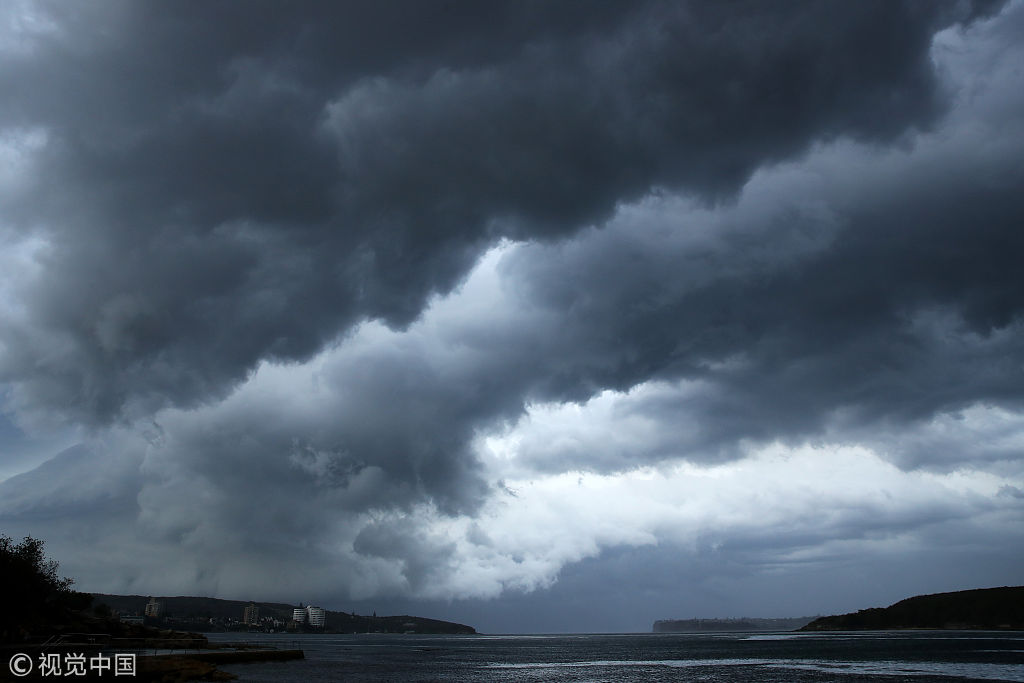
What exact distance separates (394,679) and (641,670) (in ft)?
172

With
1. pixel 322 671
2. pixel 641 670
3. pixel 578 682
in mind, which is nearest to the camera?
pixel 578 682

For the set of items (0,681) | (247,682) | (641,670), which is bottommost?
(641,670)

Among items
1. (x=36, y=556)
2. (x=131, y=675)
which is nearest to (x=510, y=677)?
(x=131, y=675)

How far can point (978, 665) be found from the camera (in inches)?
5049

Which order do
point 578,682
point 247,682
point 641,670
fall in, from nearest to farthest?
point 247,682 < point 578,682 < point 641,670

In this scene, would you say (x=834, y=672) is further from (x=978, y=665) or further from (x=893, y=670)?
(x=978, y=665)

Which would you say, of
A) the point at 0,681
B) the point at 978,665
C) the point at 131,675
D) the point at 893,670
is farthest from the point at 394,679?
the point at 978,665

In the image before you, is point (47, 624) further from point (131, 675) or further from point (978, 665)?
point (978, 665)

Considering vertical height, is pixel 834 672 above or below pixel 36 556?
below

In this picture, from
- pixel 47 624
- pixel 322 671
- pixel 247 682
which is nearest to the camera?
pixel 247 682

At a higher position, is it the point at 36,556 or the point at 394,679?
the point at 36,556

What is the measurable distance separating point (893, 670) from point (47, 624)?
176190 millimetres

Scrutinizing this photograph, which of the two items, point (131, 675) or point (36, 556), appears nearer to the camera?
point (131, 675)

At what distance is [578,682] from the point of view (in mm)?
111812
